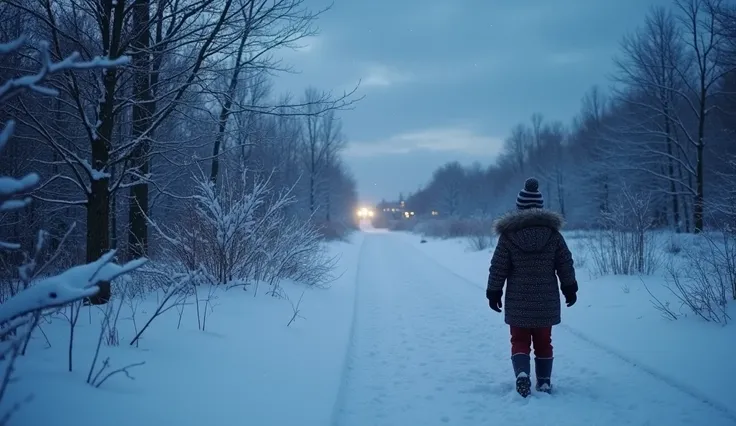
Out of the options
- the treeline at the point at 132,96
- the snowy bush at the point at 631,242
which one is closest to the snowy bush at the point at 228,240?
the treeline at the point at 132,96

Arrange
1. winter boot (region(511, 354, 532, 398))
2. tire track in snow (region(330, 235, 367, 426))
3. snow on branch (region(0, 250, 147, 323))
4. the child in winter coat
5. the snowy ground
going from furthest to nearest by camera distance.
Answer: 1. the child in winter coat
2. winter boot (region(511, 354, 532, 398))
3. tire track in snow (region(330, 235, 367, 426))
4. the snowy ground
5. snow on branch (region(0, 250, 147, 323))

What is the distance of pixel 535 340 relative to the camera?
14.4 feet

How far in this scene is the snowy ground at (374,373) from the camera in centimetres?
296

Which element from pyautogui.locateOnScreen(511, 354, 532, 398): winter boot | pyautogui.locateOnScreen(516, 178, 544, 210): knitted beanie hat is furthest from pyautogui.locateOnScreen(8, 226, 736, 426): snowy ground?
pyautogui.locateOnScreen(516, 178, 544, 210): knitted beanie hat

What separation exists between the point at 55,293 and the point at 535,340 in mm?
4075

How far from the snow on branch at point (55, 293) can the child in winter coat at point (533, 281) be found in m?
3.54

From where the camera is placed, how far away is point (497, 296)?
4.52 metres

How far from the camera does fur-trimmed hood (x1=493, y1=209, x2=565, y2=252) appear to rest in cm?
441

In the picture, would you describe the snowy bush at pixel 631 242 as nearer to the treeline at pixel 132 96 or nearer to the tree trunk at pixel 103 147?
the treeline at pixel 132 96

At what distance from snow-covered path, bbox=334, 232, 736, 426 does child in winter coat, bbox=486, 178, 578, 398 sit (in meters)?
0.39

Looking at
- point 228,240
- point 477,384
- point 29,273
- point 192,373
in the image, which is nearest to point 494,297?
point 477,384

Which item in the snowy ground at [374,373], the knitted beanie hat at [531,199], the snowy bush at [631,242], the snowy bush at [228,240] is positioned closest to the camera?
the snowy ground at [374,373]

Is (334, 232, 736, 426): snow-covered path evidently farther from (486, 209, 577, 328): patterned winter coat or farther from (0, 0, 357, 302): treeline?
(0, 0, 357, 302): treeline

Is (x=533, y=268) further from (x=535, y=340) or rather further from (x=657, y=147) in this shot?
(x=657, y=147)
